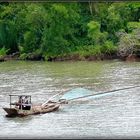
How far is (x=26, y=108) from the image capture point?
559 inches

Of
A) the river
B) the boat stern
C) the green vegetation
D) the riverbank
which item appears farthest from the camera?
the green vegetation

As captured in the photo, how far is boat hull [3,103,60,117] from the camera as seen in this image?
13703mm

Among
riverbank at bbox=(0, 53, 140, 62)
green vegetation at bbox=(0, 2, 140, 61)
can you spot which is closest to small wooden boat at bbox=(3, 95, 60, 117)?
riverbank at bbox=(0, 53, 140, 62)

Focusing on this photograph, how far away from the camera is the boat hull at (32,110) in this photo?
13.7 m

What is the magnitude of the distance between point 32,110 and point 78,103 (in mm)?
2331

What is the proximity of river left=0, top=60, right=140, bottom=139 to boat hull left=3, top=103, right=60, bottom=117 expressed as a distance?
188 millimetres

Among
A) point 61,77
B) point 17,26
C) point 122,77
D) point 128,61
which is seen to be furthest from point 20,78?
point 17,26

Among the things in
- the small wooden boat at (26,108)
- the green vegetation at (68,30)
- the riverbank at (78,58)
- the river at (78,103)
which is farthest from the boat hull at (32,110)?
the green vegetation at (68,30)

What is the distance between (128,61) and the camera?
32.3 meters

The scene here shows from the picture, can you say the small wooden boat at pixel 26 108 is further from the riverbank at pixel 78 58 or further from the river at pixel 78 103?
the riverbank at pixel 78 58

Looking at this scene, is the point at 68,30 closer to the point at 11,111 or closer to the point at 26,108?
the point at 26,108

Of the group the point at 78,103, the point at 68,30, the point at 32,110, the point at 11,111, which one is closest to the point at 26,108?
the point at 32,110

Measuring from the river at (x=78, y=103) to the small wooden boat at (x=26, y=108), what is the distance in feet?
0.67

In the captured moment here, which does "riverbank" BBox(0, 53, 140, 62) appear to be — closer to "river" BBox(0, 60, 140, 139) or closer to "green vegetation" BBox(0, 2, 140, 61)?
"green vegetation" BBox(0, 2, 140, 61)
